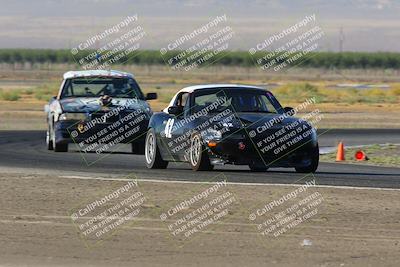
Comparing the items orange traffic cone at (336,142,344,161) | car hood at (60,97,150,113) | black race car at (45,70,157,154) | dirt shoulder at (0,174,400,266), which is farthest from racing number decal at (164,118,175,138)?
orange traffic cone at (336,142,344,161)

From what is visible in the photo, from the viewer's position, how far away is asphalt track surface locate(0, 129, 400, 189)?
18328 mm

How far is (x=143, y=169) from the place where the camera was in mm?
20188

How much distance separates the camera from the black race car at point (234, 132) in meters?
18.5

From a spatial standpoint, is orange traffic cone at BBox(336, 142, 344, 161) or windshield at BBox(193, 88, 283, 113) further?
orange traffic cone at BBox(336, 142, 344, 161)

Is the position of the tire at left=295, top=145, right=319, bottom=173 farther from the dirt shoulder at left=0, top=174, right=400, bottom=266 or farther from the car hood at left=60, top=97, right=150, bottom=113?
the car hood at left=60, top=97, right=150, bottom=113

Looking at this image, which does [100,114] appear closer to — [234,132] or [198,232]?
[234,132]

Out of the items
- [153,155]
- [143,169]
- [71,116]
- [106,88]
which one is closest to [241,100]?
[153,155]

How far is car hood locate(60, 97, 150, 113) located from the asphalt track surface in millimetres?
901

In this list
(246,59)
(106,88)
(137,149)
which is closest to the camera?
(106,88)

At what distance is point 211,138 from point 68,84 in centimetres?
704

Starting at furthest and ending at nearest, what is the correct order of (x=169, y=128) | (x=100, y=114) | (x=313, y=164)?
1. (x=100, y=114)
2. (x=169, y=128)
3. (x=313, y=164)

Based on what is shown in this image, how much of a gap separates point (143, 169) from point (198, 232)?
296 inches

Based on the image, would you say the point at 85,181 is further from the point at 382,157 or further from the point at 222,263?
the point at 382,157

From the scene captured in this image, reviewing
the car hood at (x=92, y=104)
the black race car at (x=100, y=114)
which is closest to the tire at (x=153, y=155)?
the black race car at (x=100, y=114)
